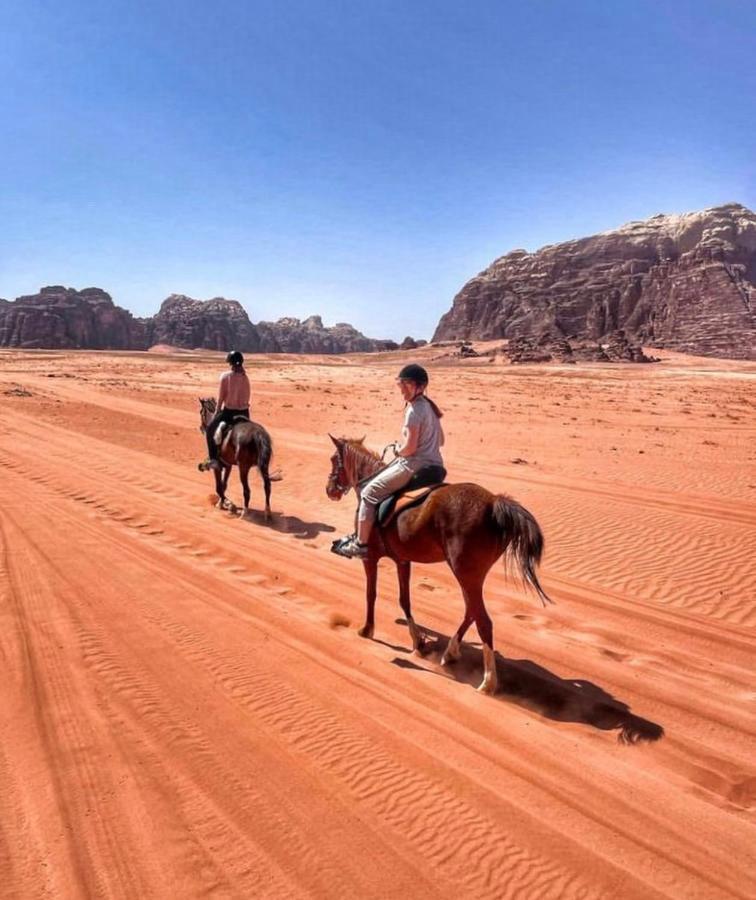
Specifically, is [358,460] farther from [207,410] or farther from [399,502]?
[207,410]

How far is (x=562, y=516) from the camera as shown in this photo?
39.3ft

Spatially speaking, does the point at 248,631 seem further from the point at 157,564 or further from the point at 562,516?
the point at 562,516

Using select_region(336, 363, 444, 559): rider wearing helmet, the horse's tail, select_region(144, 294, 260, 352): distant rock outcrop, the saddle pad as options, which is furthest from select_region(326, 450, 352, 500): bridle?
select_region(144, 294, 260, 352): distant rock outcrop

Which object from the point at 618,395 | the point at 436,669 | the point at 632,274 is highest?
the point at 632,274

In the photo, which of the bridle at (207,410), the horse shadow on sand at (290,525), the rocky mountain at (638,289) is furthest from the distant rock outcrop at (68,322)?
the horse shadow on sand at (290,525)

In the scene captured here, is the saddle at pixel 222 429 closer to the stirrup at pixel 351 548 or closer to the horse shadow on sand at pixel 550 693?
the stirrup at pixel 351 548

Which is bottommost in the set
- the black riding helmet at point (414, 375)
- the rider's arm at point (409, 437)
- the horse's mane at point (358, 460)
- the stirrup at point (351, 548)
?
the stirrup at point (351, 548)

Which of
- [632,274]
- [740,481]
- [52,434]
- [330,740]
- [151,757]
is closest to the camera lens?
[151,757]

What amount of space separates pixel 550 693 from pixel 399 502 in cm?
241

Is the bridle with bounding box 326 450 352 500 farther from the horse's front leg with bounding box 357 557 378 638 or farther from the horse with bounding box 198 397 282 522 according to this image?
the horse with bounding box 198 397 282 522

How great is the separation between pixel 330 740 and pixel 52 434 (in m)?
19.3

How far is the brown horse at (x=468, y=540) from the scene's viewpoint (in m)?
5.30

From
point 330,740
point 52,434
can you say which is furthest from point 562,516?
point 52,434

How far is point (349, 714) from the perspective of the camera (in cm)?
471
